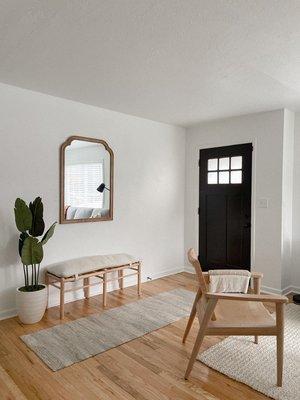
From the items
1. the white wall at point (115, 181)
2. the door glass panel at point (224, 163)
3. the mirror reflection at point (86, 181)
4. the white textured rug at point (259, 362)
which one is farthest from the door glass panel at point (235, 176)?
the white textured rug at point (259, 362)

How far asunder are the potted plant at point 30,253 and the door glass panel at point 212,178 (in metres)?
2.58

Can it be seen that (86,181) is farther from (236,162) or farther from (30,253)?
(236,162)

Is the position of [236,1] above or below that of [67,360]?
above

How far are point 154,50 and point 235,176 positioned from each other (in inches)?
95.1

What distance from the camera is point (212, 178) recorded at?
4418 mm

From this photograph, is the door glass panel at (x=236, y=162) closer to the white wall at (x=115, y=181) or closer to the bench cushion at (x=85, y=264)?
the white wall at (x=115, y=181)

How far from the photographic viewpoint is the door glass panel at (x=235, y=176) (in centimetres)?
407

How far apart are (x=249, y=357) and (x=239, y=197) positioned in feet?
7.42

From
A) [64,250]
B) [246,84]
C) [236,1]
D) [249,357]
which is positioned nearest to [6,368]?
[64,250]

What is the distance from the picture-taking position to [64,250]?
11.0ft

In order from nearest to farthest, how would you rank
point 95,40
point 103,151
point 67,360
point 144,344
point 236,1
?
point 236,1 → point 95,40 → point 67,360 → point 144,344 → point 103,151

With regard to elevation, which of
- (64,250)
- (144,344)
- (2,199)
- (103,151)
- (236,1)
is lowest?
(144,344)

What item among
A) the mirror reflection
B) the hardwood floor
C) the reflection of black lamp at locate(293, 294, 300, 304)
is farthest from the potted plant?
the reflection of black lamp at locate(293, 294, 300, 304)

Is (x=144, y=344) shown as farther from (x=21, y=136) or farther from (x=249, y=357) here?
(x=21, y=136)
